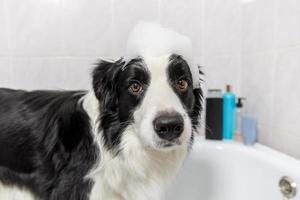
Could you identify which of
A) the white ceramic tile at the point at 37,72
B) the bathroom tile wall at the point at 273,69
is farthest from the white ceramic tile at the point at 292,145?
the white ceramic tile at the point at 37,72

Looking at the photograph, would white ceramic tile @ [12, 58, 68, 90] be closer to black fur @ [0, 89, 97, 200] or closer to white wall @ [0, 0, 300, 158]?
white wall @ [0, 0, 300, 158]

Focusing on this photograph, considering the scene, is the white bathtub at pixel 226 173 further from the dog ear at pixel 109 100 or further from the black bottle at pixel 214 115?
the dog ear at pixel 109 100

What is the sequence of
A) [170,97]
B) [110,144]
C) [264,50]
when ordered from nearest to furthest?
1. [170,97]
2. [110,144]
3. [264,50]

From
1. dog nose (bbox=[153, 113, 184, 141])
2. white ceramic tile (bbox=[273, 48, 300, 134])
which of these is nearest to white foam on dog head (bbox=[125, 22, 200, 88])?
dog nose (bbox=[153, 113, 184, 141])

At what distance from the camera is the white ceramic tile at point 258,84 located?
1520 mm

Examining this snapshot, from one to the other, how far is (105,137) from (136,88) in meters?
0.21

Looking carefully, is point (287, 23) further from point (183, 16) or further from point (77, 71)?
point (77, 71)

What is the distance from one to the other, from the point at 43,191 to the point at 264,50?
4.11 ft

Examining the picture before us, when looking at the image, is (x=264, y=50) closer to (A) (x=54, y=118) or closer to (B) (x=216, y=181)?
(B) (x=216, y=181)

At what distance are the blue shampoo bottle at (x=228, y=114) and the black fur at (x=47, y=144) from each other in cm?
85

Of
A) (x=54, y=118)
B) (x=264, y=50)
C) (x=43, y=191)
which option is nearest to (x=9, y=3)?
(x=54, y=118)

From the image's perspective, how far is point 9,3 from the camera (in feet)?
5.43

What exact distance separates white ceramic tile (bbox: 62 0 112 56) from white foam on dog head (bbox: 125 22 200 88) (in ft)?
2.06

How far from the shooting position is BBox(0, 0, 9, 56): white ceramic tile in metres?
Result: 1.66
